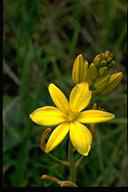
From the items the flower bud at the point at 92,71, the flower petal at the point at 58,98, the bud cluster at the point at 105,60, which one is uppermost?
the bud cluster at the point at 105,60

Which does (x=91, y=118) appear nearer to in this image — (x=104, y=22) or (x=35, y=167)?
(x=35, y=167)

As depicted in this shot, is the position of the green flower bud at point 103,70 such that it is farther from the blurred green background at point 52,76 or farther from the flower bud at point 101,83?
the blurred green background at point 52,76

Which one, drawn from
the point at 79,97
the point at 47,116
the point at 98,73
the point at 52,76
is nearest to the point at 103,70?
the point at 98,73

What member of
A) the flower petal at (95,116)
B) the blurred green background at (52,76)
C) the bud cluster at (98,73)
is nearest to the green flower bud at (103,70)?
the bud cluster at (98,73)

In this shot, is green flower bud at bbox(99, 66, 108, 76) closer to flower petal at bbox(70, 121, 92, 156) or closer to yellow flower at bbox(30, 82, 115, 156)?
yellow flower at bbox(30, 82, 115, 156)

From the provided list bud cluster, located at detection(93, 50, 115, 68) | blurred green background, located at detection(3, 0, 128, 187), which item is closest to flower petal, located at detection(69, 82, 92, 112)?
bud cluster, located at detection(93, 50, 115, 68)
